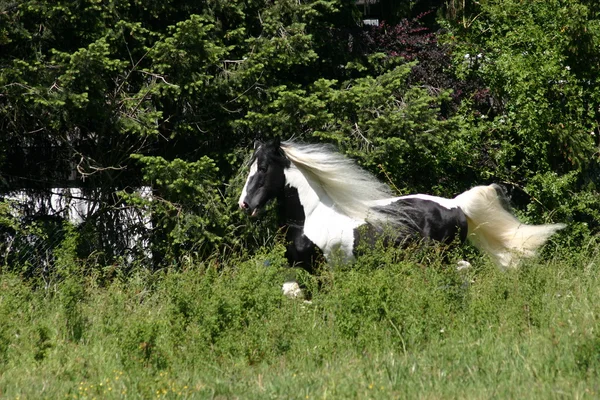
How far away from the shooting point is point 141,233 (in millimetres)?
11031

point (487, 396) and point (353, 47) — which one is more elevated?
point (353, 47)

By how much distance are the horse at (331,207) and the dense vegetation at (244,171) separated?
37cm

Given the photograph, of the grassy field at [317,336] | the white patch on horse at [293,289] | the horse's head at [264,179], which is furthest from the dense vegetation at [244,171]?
the horse's head at [264,179]

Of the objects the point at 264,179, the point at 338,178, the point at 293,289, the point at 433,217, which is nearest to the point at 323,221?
the point at 338,178

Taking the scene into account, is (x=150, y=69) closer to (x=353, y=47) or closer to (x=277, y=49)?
(x=277, y=49)

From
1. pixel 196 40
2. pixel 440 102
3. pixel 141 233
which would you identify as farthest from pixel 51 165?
pixel 440 102

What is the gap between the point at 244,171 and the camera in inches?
409

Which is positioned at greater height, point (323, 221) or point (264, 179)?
point (264, 179)

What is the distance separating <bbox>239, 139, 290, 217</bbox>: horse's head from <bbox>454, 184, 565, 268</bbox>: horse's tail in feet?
6.72

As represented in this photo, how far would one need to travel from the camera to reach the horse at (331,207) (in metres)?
8.75

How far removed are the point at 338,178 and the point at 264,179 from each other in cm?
75

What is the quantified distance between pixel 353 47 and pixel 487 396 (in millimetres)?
7552

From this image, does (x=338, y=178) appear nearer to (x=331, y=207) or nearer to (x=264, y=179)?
(x=331, y=207)

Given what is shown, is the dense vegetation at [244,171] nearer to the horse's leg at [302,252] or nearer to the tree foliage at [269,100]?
the tree foliage at [269,100]
